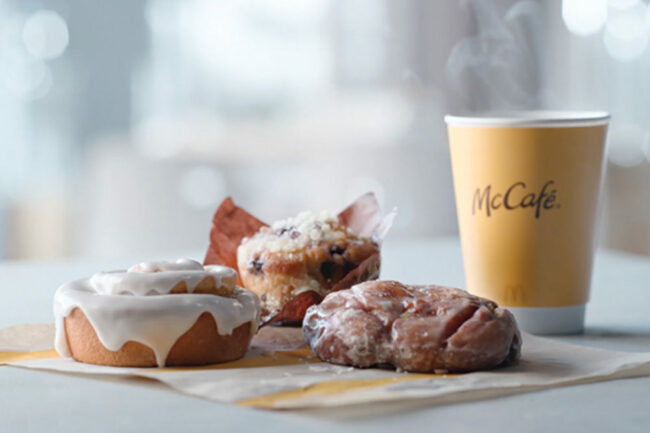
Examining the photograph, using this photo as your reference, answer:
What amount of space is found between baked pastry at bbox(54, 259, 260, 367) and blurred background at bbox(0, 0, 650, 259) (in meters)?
2.93

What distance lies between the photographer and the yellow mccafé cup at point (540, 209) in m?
0.99

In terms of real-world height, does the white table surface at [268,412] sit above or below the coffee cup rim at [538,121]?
below

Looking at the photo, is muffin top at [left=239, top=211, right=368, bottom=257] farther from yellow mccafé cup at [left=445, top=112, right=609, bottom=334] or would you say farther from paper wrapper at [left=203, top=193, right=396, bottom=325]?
yellow mccafé cup at [left=445, top=112, right=609, bottom=334]

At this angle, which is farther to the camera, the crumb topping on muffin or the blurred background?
the blurred background

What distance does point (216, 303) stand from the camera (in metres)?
0.82

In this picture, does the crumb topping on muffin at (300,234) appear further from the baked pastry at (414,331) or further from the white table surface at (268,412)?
the white table surface at (268,412)

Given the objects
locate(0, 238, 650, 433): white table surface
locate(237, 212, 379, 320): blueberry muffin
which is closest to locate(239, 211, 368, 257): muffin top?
locate(237, 212, 379, 320): blueberry muffin

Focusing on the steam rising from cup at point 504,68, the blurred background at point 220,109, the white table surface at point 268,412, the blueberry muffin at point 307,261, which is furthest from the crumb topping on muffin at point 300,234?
the blurred background at point 220,109

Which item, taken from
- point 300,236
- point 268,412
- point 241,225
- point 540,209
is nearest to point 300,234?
point 300,236

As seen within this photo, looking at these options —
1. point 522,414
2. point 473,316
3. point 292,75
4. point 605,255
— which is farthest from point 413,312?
point 292,75

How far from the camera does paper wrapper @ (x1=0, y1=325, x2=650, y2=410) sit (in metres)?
0.68

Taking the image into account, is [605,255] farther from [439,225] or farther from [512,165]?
[439,225]

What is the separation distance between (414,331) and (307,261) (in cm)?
31

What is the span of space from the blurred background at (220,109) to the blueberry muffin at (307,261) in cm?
270
